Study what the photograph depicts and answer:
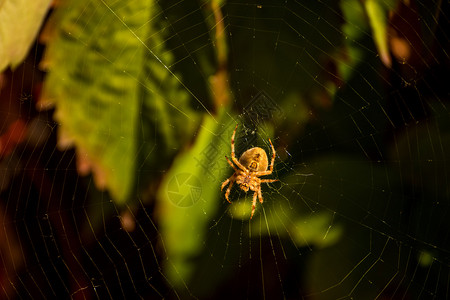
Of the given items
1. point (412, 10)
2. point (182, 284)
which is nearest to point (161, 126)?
point (182, 284)

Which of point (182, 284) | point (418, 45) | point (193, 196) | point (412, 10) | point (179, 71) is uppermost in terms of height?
point (412, 10)

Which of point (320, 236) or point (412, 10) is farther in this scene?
point (320, 236)

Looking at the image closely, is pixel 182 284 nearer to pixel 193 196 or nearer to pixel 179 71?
pixel 193 196

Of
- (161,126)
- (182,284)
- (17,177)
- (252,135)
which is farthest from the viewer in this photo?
(252,135)

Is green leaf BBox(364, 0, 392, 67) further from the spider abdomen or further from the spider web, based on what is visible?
the spider abdomen

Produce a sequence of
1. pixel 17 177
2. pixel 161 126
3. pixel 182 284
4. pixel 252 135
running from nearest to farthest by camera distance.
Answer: pixel 17 177 → pixel 161 126 → pixel 182 284 → pixel 252 135

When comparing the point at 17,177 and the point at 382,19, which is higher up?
the point at 382,19

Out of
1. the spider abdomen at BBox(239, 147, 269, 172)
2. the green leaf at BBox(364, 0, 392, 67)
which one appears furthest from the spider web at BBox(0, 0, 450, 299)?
the spider abdomen at BBox(239, 147, 269, 172)
